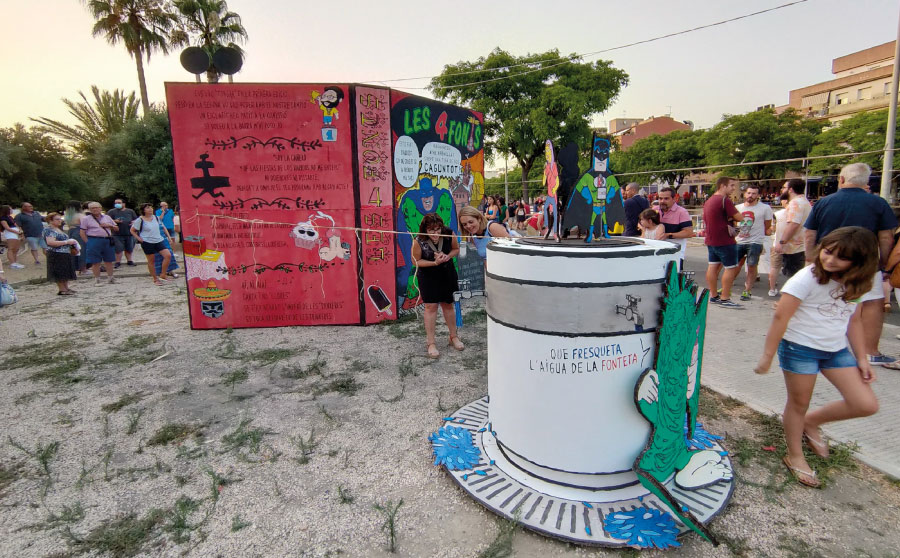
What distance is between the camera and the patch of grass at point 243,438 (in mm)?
3238

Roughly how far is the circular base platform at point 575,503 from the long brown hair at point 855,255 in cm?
126

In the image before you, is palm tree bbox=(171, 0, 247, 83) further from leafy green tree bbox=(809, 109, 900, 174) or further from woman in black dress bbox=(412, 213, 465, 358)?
leafy green tree bbox=(809, 109, 900, 174)

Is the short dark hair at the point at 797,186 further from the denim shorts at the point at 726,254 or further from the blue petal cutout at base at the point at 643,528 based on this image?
the blue petal cutout at base at the point at 643,528

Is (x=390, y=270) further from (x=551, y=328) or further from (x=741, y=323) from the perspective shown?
(x=741, y=323)

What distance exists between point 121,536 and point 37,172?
3830 cm

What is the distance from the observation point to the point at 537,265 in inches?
95.4

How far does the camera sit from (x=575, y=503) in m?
2.51

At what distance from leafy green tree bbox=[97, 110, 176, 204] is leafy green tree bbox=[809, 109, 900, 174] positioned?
40.3 m

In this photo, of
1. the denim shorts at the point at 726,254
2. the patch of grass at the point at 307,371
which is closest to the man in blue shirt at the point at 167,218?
the patch of grass at the point at 307,371

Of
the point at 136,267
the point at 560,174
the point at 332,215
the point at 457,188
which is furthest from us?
the point at 136,267

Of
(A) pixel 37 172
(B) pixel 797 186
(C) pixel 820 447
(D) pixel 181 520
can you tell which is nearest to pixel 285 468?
(D) pixel 181 520

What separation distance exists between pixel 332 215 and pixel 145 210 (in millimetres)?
5709

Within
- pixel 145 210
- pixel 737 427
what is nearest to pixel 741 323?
pixel 737 427

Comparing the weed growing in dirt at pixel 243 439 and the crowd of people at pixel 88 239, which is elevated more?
the crowd of people at pixel 88 239
